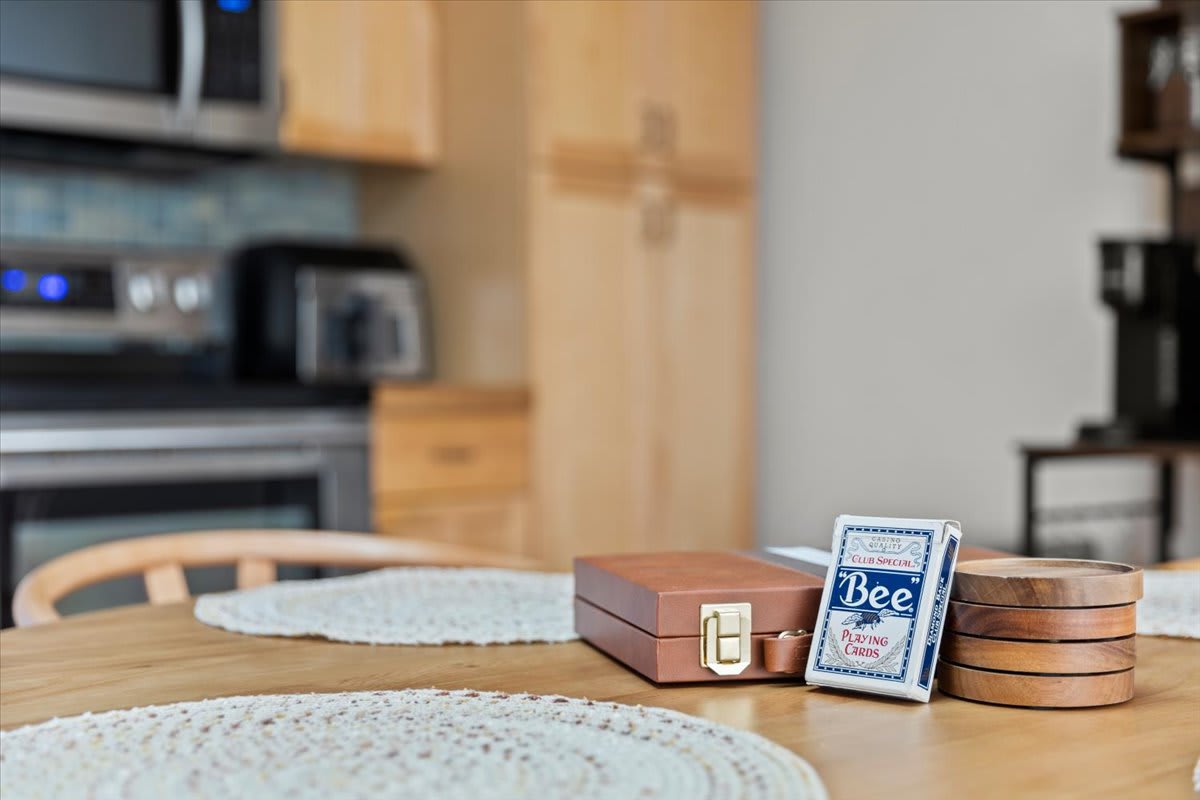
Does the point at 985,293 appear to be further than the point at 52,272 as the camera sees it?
Result: Yes

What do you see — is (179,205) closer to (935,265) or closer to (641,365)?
(641,365)

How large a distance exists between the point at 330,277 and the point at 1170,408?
188 centimetres

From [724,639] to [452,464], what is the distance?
6.89 feet

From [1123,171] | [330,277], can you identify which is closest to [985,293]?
[1123,171]

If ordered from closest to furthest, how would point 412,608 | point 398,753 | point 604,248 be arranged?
point 398,753
point 412,608
point 604,248

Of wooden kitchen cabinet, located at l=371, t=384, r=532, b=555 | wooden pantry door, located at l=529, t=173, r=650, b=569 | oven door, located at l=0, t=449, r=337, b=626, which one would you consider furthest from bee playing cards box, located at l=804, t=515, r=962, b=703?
wooden pantry door, located at l=529, t=173, r=650, b=569

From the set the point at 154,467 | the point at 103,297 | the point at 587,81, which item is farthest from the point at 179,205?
the point at 587,81

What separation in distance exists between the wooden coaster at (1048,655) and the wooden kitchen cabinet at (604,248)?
229 cm

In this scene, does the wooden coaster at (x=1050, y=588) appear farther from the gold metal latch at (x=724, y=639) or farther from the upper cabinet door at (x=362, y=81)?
the upper cabinet door at (x=362, y=81)

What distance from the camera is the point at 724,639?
696mm

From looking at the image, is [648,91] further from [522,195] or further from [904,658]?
[904,658]

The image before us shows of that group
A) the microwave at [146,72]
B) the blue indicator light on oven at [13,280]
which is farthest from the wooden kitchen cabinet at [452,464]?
the blue indicator light on oven at [13,280]

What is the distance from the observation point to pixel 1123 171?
10.3 ft

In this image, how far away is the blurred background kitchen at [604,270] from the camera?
2590mm
